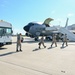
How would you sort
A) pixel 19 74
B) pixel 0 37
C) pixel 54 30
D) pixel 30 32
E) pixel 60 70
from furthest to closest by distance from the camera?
1. pixel 54 30
2. pixel 30 32
3. pixel 0 37
4. pixel 60 70
5. pixel 19 74

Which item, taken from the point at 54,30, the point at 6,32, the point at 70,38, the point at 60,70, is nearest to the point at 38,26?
the point at 54,30

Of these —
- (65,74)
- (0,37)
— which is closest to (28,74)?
(65,74)

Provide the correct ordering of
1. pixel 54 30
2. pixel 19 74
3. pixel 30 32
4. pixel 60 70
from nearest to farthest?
pixel 19 74
pixel 60 70
pixel 30 32
pixel 54 30

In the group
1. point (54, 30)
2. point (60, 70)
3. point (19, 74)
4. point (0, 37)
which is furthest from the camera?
point (54, 30)

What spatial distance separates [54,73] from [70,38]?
24405 mm

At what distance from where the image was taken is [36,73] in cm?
715

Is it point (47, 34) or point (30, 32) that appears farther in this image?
point (47, 34)

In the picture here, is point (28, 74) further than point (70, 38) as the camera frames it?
No

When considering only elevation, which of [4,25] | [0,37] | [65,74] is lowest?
[65,74]

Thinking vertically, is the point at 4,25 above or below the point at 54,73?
above

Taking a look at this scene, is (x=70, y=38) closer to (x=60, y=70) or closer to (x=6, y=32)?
(x=6, y=32)

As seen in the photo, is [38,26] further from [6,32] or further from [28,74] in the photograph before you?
[28,74]

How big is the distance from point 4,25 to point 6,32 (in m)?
0.74

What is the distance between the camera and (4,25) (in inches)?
664
